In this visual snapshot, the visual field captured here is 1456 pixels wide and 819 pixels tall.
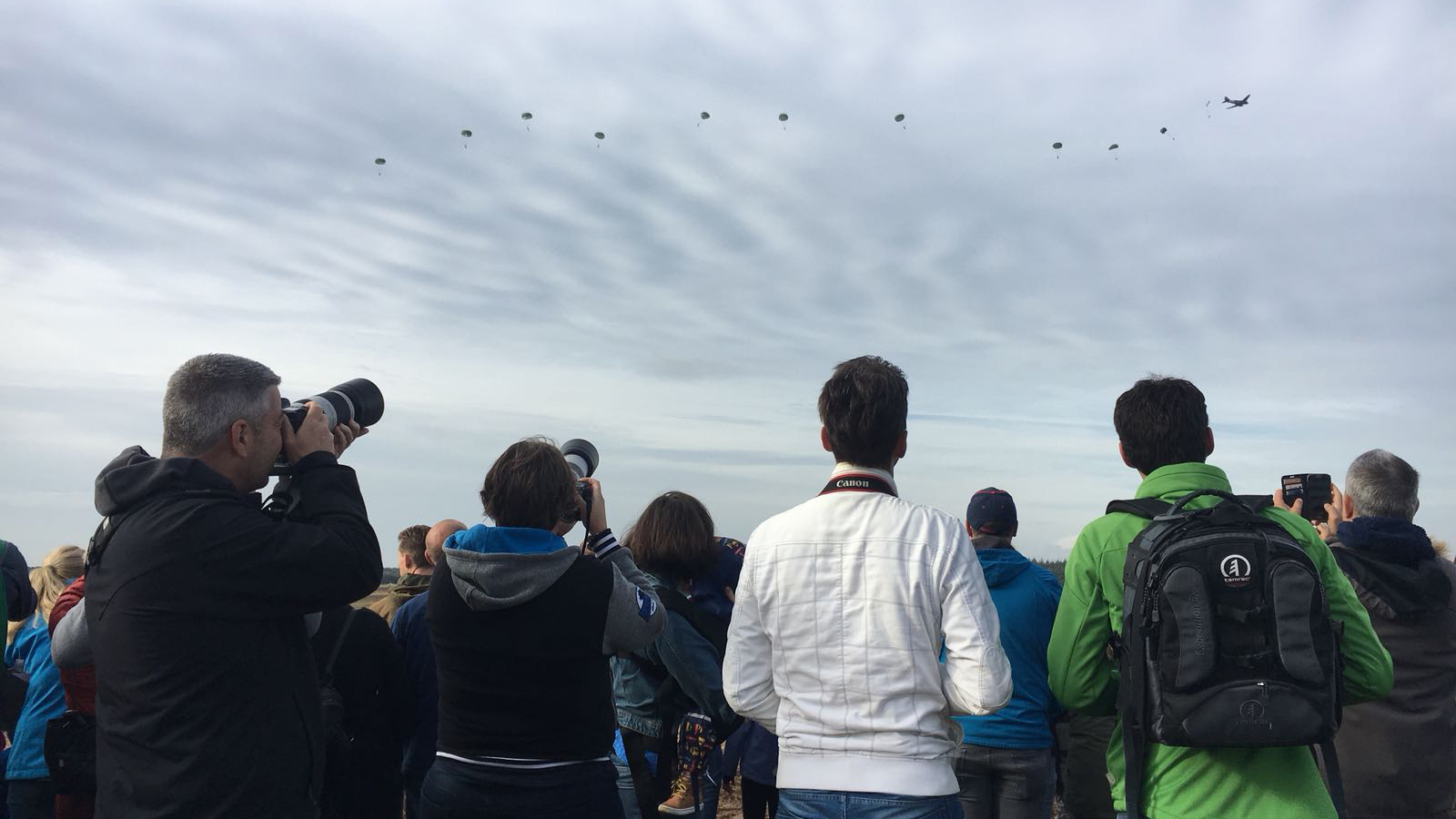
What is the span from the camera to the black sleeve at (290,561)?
2619 mm

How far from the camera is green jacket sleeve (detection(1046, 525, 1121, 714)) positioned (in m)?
3.09

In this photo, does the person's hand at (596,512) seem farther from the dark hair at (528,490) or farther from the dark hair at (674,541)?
the dark hair at (674,541)

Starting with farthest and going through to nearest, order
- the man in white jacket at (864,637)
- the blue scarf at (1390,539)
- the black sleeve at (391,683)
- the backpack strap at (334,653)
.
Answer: the blue scarf at (1390,539) → the black sleeve at (391,683) → the backpack strap at (334,653) → the man in white jacket at (864,637)

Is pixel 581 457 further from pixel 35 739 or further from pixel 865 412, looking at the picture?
pixel 35 739

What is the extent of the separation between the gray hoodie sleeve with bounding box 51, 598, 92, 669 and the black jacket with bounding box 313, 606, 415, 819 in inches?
35.8

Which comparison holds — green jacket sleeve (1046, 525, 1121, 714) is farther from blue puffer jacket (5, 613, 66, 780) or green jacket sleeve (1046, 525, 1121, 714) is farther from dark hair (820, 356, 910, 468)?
blue puffer jacket (5, 613, 66, 780)

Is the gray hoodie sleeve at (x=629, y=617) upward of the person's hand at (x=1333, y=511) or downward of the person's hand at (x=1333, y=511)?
downward

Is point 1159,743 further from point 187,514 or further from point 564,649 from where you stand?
point 187,514

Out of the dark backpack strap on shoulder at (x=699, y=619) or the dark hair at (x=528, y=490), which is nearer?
the dark hair at (x=528, y=490)

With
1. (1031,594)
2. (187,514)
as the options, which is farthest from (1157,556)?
(187,514)

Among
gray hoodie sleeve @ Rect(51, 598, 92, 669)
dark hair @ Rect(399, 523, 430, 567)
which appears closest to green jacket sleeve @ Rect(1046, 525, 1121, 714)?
gray hoodie sleeve @ Rect(51, 598, 92, 669)

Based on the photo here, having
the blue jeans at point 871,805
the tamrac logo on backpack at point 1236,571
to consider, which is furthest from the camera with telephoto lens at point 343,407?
the tamrac logo on backpack at point 1236,571

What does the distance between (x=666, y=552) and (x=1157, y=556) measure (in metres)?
2.42

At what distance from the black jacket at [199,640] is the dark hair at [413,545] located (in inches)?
121
